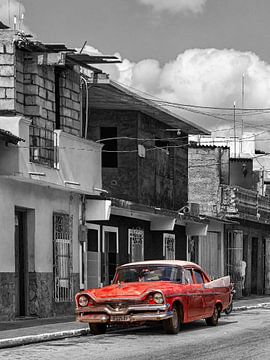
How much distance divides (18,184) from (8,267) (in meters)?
2.05

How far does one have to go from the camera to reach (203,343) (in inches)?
630

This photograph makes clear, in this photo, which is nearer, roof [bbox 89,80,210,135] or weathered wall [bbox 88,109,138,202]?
roof [bbox 89,80,210,135]

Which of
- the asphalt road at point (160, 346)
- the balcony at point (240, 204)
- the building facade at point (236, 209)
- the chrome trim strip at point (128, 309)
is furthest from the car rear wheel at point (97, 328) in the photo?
the balcony at point (240, 204)

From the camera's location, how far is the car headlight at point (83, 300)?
59.1 ft

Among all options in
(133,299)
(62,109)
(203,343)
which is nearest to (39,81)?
(62,109)

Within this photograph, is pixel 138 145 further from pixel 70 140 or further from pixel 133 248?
pixel 70 140

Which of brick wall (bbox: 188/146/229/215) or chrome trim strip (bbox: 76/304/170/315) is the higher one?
brick wall (bbox: 188/146/229/215)

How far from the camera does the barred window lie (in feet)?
79.5

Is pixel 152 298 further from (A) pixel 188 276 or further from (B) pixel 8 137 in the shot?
(B) pixel 8 137

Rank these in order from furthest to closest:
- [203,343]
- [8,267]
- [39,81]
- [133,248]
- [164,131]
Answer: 1. [164,131]
2. [133,248]
3. [39,81]
4. [8,267]
5. [203,343]

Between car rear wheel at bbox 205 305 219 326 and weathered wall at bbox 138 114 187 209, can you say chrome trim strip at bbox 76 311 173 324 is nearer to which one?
car rear wheel at bbox 205 305 219 326

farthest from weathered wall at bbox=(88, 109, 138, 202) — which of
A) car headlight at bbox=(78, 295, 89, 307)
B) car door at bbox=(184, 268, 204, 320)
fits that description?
car headlight at bbox=(78, 295, 89, 307)

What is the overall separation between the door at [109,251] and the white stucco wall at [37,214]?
2660 millimetres

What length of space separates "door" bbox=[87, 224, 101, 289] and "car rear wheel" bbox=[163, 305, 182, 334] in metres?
8.75
